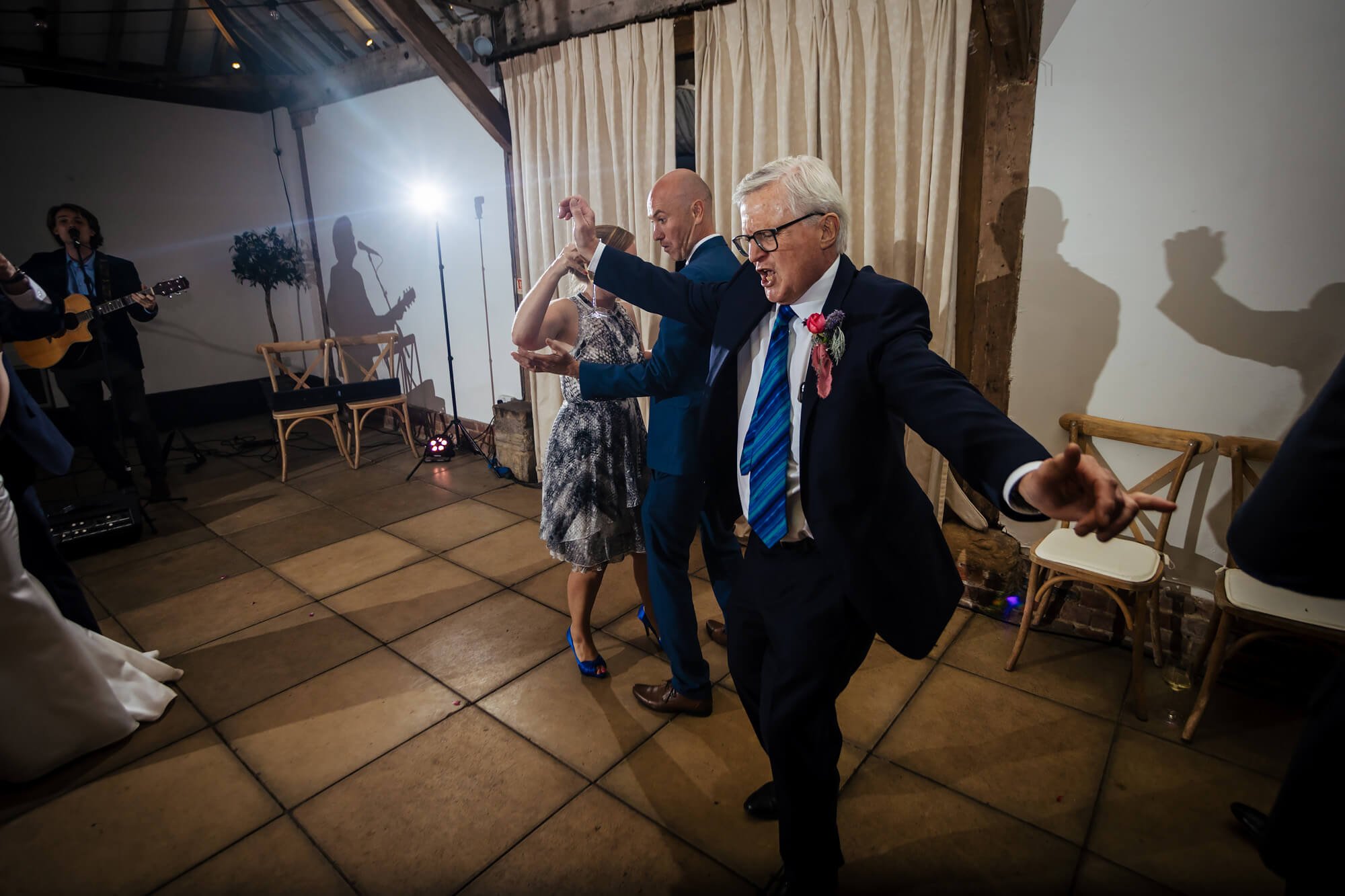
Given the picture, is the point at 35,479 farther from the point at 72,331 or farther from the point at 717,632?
the point at 717,632

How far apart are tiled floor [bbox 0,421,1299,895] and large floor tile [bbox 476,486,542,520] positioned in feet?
3.83

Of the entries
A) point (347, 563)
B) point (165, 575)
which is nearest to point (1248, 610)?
point (347, 563)

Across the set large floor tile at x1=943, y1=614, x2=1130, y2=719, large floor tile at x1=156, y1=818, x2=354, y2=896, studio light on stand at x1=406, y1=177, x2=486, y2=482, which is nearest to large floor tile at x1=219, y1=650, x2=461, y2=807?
large floor tile at x1=156, y1=818, x2=354, y2=896

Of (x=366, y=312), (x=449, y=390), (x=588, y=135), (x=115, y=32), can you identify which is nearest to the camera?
(x=588, y=135)

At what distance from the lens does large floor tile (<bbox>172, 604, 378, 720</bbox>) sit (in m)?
2.52

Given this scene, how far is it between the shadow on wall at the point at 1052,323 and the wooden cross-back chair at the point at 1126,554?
11 centimetres

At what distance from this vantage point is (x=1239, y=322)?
2.28m

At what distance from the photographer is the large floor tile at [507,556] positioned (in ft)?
11.4

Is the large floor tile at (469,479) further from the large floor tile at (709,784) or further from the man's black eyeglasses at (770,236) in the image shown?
the man's black eyeglasses at (770,236)

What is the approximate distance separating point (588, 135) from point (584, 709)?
3282 mm

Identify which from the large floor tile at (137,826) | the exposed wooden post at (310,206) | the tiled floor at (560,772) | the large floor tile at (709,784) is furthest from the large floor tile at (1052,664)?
the exposed wooden post at (310,206)

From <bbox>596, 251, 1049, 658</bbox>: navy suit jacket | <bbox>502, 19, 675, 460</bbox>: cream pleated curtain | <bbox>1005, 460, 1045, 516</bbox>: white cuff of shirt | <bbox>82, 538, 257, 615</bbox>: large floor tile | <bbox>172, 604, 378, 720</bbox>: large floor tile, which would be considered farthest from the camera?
<bbox>502, 19, 675, 460</bbox>: cream pleated curtain

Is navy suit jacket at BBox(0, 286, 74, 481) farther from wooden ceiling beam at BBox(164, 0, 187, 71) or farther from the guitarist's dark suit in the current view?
wooden ceiling beam at BBox(164, 0, 187, 71)

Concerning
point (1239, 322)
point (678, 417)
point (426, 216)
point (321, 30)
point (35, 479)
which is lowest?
point (35, 479)
